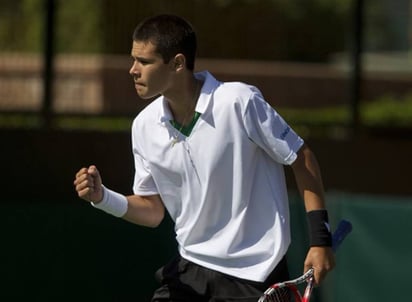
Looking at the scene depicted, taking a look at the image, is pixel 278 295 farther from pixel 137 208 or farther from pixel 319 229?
pixel 137 208

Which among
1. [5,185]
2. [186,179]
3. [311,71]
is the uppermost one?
[186,179]

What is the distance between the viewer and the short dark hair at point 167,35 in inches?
207

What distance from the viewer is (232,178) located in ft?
17.3

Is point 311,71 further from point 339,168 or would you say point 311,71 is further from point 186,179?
point 186,179

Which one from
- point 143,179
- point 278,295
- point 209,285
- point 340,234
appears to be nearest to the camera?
point 278,295

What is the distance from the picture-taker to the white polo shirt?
204 inches

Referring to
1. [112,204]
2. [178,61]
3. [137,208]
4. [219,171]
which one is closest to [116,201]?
[112,204]

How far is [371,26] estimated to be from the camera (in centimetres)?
1194

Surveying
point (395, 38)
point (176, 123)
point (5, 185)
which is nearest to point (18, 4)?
point (5, 185)

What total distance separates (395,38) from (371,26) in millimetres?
1570

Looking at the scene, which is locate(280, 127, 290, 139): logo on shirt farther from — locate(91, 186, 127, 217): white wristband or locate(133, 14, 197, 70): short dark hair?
locate(91, 186, 127, 217): white wristband

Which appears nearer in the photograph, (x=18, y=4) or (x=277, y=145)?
(x=277, y=145)

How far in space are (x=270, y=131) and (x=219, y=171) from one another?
28 cm

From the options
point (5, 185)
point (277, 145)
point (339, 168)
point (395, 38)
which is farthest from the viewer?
point (395, 38)
